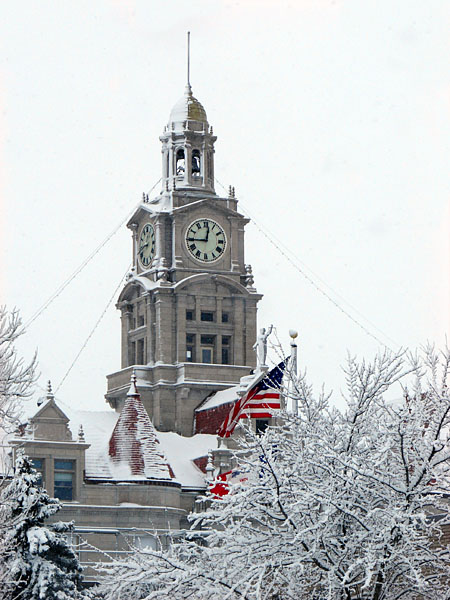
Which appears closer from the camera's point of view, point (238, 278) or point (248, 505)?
point (248, 505)

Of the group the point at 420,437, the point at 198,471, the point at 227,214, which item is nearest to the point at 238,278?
the point at 227,214

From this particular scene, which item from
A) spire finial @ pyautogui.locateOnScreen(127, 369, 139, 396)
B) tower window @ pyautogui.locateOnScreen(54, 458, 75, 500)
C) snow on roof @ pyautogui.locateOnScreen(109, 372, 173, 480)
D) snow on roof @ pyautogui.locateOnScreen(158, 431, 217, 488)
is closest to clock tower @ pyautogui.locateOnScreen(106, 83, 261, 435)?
snow on roof @ pyautogui.locateOnScreen(158, 431, 217, 488)

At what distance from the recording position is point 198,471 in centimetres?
7881

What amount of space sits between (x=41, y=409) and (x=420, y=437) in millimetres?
46799

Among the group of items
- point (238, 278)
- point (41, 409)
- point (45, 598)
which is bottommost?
point (45, 598)

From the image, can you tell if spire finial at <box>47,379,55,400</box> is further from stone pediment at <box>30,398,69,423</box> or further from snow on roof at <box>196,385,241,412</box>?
snow on roof at <box>196,385,241,412</box>

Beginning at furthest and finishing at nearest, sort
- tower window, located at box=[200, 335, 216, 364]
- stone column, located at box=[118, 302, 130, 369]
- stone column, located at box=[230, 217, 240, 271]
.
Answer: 1. stone column, located at box=[118, 302, 130, 369]
2. stone column, located at box=[230, 217, 240, 271]
3. tower window, located at box=[200, 335, 216, 364]

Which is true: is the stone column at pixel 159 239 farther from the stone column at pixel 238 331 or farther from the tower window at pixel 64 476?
the tower window at pixel 64 476

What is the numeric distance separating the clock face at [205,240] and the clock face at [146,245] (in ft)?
7.30

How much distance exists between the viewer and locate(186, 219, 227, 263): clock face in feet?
283

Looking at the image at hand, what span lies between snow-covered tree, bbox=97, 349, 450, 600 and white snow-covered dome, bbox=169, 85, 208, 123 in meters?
60.5

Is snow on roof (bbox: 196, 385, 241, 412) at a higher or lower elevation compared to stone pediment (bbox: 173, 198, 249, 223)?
lower

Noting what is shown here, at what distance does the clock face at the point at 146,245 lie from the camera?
8731 centimetres

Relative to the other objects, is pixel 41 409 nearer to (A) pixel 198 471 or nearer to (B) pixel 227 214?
(A) pixel 198 471
